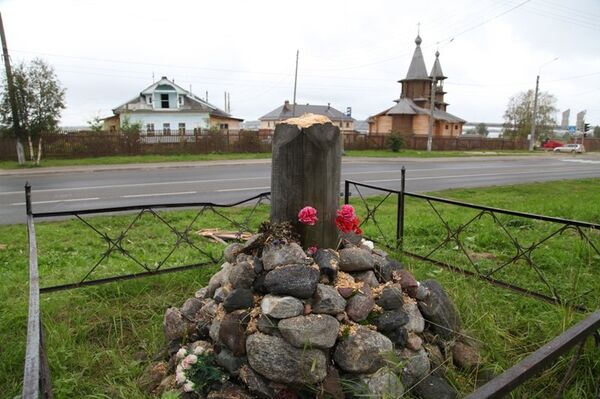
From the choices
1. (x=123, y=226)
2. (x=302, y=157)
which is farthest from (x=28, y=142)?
(x=302, y=157)

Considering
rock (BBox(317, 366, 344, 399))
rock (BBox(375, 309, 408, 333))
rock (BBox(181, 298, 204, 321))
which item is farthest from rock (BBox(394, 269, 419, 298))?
rock (BBox(181, 298, 204, 321))

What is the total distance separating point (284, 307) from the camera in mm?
2445

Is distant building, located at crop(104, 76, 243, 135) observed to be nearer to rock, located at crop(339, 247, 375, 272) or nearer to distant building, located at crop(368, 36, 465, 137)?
distant building, located at crop(368, 36, 465, 137)

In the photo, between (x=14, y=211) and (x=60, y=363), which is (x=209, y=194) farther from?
(x=60, y=363)

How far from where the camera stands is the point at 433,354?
2.75 m

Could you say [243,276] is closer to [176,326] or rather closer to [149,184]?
[176,326]

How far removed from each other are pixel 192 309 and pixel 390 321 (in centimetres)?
151

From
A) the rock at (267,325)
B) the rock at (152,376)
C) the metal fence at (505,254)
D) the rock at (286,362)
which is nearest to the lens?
the metal fence at (505,254)

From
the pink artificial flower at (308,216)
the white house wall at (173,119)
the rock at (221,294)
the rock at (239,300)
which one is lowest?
the rock at (221,294)

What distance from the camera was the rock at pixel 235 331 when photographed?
254cm

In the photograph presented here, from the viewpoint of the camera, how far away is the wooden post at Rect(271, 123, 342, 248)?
3.05 m

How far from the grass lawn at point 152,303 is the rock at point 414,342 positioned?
29 cm

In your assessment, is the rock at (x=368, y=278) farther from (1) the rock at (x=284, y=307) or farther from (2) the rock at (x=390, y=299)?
(1) the rock at (x=284, y=307)

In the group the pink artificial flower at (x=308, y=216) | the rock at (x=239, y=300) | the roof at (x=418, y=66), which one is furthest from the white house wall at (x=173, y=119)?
the rock at (x=239, y=300)
